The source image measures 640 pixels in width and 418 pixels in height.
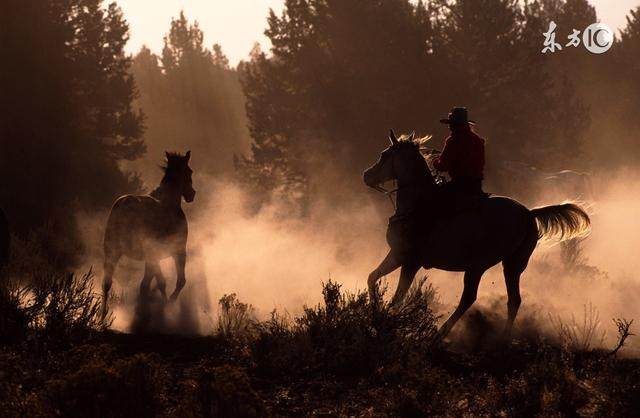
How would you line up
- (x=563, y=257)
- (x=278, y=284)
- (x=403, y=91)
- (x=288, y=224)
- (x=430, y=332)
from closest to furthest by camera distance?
(x=430, y=332)
(x=278, y=284)
(x=563, y=257)
(x=288, y=224)
(x=403, y=91)

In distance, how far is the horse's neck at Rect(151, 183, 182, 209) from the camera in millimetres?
12469

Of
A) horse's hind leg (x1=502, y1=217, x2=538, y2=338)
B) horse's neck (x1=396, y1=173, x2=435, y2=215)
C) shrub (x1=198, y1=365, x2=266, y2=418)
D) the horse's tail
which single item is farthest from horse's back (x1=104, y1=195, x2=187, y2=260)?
shrub (x1=198, y1=365, x2=266, y2=418)

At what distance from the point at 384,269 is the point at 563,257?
7478 millimetres

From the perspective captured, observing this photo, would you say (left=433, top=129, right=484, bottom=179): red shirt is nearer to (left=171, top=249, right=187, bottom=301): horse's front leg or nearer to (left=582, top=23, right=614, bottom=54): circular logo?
(left=171, top=249, right=187, bottom=301): horse's front leg

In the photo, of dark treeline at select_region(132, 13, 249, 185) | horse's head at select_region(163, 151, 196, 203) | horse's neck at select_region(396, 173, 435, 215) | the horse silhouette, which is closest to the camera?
horse's neck at select_region(396, 173, 435, 215)

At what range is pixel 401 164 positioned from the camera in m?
9.83

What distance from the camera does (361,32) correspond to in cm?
3469

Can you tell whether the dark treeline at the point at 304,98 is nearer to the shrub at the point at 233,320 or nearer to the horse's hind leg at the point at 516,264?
the shrub at the point at 233,320

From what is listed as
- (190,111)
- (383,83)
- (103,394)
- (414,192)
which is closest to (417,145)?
(414,192)

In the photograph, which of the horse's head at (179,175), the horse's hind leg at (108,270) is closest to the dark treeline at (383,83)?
the horse's head at (179,175)

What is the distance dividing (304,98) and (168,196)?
23.3m

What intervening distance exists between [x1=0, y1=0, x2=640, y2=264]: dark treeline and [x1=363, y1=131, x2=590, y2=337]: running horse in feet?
38.8

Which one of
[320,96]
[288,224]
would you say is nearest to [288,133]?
[320,96]

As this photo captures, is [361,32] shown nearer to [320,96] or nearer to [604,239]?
[320,96]
